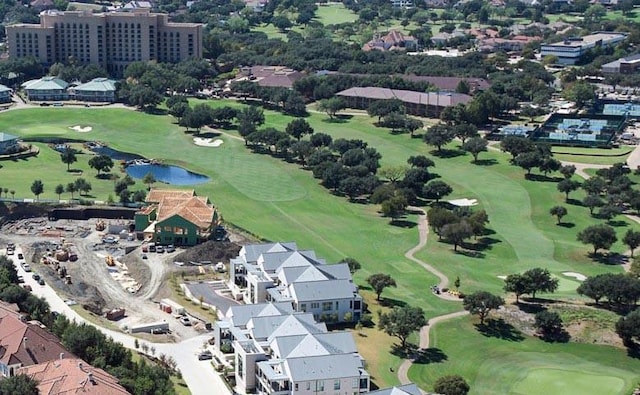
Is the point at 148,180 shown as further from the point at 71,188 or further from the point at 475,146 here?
the point at 475,146

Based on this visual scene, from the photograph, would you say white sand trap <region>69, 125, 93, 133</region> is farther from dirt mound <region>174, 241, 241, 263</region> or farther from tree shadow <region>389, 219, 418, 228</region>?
dirt mound <region>174, 241, 241, 263</region>

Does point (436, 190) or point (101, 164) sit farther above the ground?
point (436, 190)

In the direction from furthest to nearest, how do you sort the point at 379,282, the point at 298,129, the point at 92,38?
1. the point at 92,38
2. the point at 298,129
3. the point at 379,282

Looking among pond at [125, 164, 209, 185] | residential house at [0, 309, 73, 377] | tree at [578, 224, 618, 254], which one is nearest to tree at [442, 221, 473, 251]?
tree at [578, 224, 618, 254]

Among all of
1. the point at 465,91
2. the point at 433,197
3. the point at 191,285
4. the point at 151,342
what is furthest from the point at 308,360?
the point at 465,91

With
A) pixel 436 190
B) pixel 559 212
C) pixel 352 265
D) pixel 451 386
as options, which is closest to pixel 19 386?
pixel 451 386
